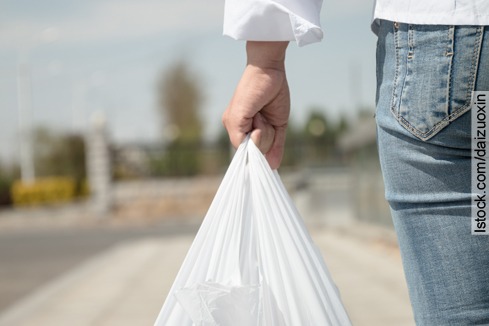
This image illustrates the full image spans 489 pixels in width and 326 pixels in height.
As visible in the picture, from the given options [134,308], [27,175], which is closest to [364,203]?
[134,308]

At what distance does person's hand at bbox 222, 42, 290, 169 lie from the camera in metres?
1.48

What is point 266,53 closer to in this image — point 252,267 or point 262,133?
point 262,133

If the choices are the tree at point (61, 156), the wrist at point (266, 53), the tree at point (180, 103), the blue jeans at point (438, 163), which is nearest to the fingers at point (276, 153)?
the wrist at point (266, 53)

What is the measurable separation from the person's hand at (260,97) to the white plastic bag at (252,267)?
0.04 m

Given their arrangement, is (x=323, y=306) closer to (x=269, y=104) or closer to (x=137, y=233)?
(x=269, y=104)

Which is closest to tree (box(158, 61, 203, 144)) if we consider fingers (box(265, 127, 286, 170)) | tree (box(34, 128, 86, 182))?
tree (box(34, 128, 86, 182))

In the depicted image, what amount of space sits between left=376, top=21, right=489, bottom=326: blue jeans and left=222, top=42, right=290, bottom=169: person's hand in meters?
0.26

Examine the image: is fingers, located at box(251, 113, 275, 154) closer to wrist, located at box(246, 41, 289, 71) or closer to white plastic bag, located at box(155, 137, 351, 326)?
white plastic bag, located at box(155, 137, 351, 326)

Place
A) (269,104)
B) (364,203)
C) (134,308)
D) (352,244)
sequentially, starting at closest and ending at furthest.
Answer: (269,104) → (134,308) → (352,244) → (364,203)

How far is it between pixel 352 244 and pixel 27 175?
23662mm

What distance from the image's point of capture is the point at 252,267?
149 cm

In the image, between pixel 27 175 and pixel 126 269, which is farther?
pixel 27 175

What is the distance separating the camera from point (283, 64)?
1522mm

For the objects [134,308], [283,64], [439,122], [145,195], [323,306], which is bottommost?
[145,195]
